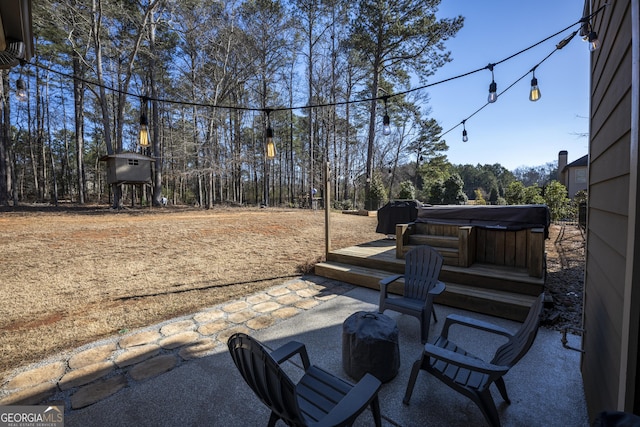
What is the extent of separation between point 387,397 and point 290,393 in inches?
43.7

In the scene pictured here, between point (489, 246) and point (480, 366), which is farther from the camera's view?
point (489, 246)

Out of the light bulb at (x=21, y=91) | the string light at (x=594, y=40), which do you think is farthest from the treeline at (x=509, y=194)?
the light bulb at (x=21, y=91)

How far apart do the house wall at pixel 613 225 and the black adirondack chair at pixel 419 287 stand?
1102mm

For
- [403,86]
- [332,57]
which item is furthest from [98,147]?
[403,86]

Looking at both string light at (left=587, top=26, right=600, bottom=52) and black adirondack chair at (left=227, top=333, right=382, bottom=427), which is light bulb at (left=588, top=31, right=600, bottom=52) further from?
black adirondack chair at (left=227, top=333, right=382, bottom=427)

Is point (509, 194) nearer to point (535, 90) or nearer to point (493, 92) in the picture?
point (535, 90)

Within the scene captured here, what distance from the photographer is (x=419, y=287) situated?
3025 mm

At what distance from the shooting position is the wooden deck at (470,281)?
10.0 ft

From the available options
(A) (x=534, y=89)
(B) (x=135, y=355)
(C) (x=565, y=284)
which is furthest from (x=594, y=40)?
(B) (x=135, y=355)

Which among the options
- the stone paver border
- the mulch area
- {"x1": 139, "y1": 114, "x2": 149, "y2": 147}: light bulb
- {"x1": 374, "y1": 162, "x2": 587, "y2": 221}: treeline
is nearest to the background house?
{"x1": 374, "y1": 162, "x2": 587, "y2": 221}: treeline

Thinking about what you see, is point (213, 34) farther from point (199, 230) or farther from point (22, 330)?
point (22, 330)

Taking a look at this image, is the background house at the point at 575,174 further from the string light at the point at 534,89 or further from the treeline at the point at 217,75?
the string light at the point at 534,89

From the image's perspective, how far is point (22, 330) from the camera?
268 centimetres

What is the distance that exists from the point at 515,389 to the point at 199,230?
23.5ft
